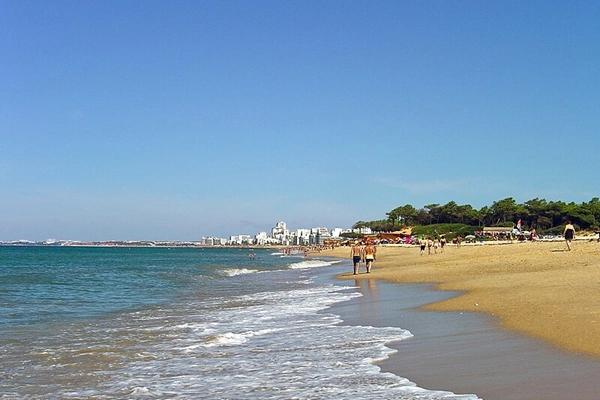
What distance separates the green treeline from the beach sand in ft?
304

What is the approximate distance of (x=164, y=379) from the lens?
785cm

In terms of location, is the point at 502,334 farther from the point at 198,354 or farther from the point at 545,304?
the point at 198,354

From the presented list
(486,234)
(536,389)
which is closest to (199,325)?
(536,389)

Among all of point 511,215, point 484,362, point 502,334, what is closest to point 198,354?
point 484,362

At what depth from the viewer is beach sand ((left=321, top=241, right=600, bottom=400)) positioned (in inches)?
252

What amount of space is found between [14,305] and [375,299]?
40.2ft

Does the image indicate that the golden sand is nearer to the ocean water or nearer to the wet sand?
the wet sand

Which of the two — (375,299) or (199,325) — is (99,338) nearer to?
(199,325)

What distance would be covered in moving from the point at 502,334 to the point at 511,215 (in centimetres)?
12823

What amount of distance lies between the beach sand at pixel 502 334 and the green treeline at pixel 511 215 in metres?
92.7

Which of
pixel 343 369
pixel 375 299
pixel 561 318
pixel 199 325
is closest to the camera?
pixel 343 369

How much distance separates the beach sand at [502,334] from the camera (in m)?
6.39

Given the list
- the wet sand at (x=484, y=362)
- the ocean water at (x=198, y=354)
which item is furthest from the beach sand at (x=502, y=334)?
the ocean water at (x=198, y=354)

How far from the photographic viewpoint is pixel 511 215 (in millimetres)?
129750
